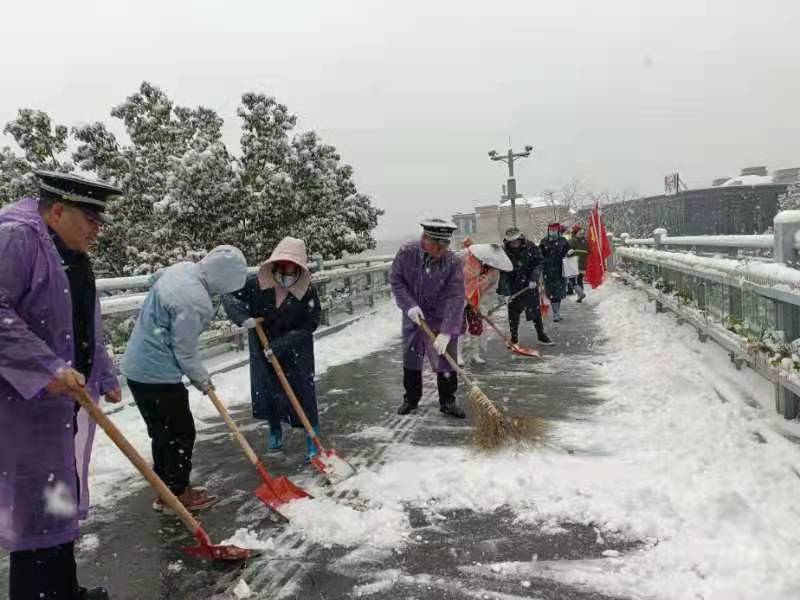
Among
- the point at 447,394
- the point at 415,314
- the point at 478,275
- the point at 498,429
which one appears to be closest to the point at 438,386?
the point at 447,394

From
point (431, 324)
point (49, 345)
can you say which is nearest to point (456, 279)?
point (431, 324)

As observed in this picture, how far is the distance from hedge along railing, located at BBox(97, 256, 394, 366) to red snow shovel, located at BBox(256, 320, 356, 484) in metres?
1.08

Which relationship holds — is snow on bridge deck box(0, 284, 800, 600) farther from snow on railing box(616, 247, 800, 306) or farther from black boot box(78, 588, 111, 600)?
snow on railing box(616, 247, 800, 306)

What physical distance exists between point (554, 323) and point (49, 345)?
9.91 m

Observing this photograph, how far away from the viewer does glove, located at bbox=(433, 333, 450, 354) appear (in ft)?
18.5

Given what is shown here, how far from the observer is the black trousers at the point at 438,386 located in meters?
5.89

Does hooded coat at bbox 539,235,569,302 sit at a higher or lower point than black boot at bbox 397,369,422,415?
higher

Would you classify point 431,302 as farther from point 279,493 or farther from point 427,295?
point 279,493

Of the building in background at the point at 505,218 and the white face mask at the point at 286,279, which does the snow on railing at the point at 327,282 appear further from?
the building in background at the point at 505,218

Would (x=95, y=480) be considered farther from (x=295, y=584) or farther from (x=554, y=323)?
(x=554, y=323)

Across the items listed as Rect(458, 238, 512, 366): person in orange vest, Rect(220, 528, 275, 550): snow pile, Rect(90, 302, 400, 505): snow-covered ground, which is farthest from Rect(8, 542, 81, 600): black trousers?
Rect(458, 238, 512, 366): person in orange vest

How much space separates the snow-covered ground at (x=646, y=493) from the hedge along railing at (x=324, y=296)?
8.66 feet

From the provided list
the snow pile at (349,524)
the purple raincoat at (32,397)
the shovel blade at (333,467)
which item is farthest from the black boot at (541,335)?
the purple raincoat at (32,397)

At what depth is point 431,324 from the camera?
19.8 feet
